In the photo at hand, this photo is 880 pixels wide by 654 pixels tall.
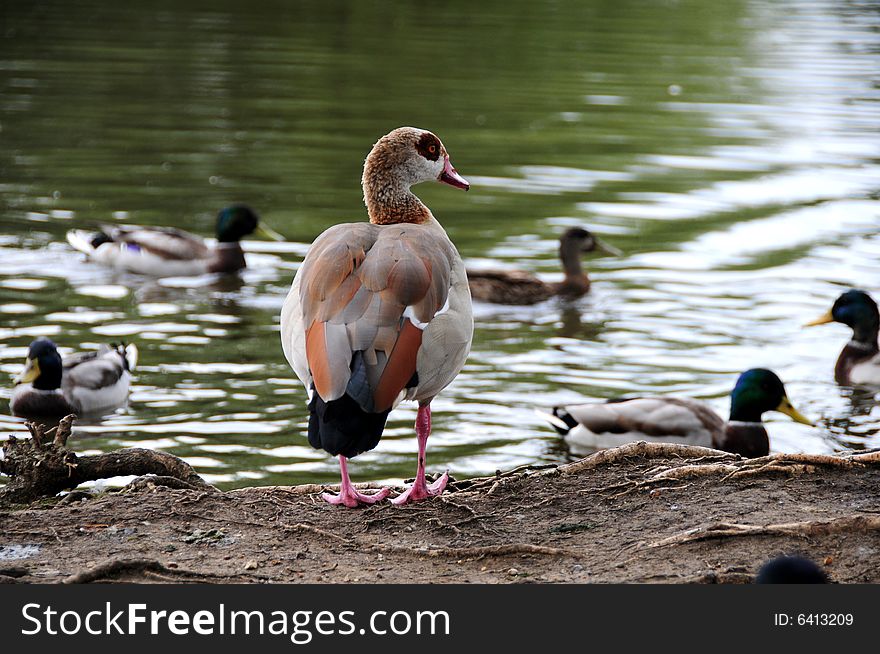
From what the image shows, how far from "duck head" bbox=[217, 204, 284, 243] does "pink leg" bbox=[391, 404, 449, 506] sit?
8.62m

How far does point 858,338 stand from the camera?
12.2 meters

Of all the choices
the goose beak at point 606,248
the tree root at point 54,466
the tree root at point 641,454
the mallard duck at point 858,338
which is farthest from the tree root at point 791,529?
the goose beak at point 606,248

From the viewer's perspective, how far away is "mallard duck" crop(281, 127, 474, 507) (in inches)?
216

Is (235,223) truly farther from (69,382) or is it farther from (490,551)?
(490,551)

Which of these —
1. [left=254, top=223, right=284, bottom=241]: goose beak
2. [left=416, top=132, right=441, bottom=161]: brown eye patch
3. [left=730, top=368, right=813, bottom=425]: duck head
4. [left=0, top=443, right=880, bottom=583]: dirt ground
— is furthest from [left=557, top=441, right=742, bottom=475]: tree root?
[left=254, top=223, right=284, bottom=241]: goose beak

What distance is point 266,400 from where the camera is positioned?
1062 centimetres

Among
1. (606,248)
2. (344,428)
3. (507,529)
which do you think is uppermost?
(344,428)

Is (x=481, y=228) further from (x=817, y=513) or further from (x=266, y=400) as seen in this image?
(x=817, y=513)

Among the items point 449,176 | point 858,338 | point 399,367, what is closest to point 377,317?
point 399,367

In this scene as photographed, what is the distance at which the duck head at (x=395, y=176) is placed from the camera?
721 centimetres

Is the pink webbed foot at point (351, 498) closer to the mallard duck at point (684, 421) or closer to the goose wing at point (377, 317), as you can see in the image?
the goose wing at point (377, 317)

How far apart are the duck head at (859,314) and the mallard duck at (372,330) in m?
6.82

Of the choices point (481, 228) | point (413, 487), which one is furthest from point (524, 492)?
point (481, 228)

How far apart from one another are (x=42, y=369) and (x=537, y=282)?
18.5ft
